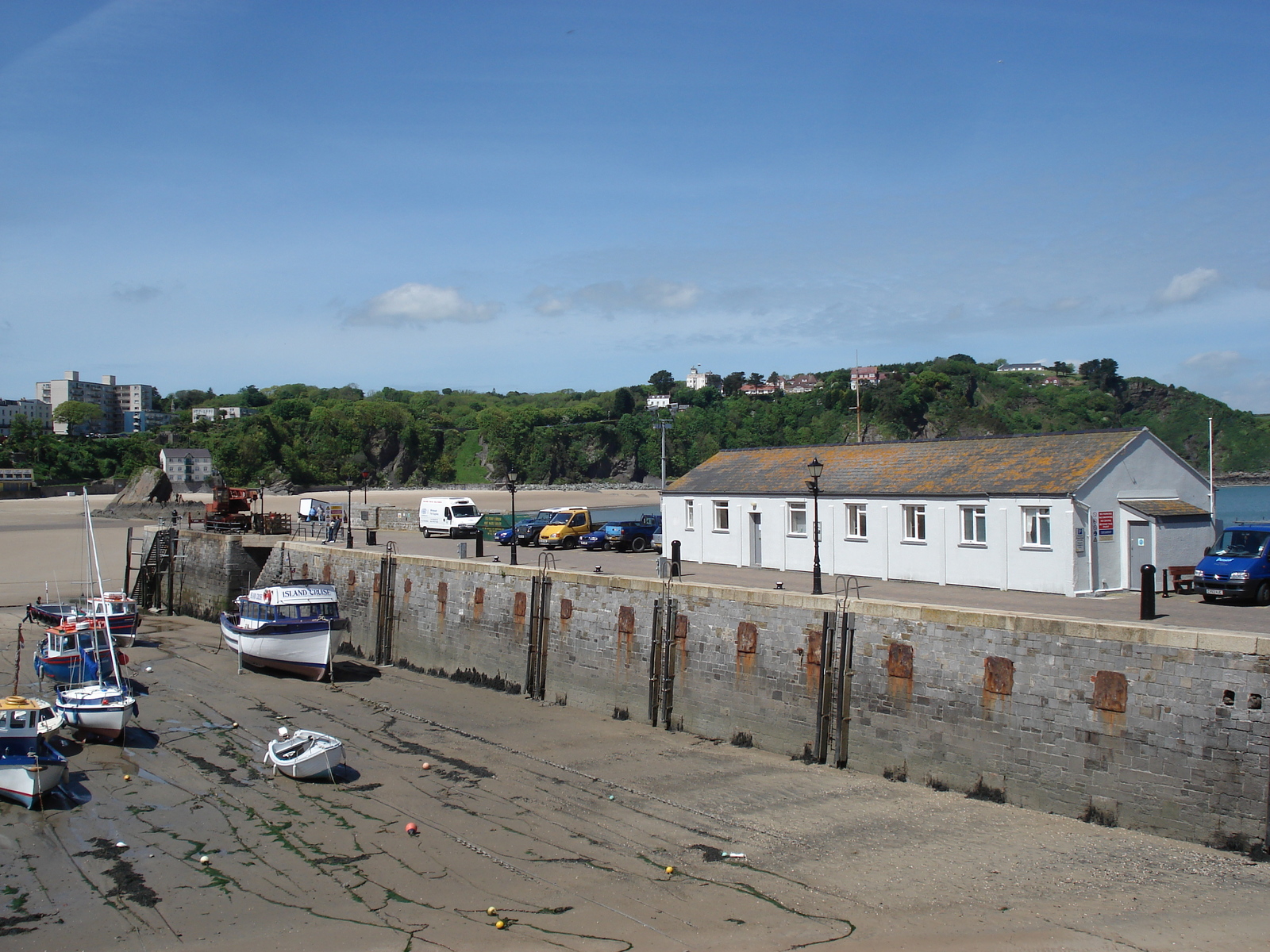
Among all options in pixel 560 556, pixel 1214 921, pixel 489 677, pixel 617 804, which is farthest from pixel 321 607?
pixel 1214 921

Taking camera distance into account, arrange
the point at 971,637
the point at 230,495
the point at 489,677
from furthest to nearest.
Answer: the point at 230,495, the point at 489,677, the point at 971,637

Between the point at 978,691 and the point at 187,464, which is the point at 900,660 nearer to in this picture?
the point at 978,691

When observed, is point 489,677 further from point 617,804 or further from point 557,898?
point 557,898

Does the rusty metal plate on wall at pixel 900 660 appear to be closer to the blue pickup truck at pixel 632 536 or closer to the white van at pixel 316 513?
the blue pickup truck at pixel 632 536

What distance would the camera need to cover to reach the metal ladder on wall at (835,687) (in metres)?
18.7

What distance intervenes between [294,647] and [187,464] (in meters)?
119

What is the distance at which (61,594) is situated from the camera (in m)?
45.8

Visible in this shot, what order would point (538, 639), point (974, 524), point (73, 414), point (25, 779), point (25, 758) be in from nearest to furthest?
point (25, 779) < point (25, 758) < point (974, 524) < point (538, 639) < point (73, 414)

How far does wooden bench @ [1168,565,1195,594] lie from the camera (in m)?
21.1

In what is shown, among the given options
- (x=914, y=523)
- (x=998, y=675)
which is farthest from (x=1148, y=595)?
(x=914, y=523)

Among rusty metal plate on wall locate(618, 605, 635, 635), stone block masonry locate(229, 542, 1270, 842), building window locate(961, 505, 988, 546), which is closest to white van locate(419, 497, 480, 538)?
stone block masonry locate(229, 542, 1270, 842)

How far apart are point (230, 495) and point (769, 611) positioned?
1501 inches

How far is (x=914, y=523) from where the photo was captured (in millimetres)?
25359

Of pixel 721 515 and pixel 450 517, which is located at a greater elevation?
pixel 721 515
